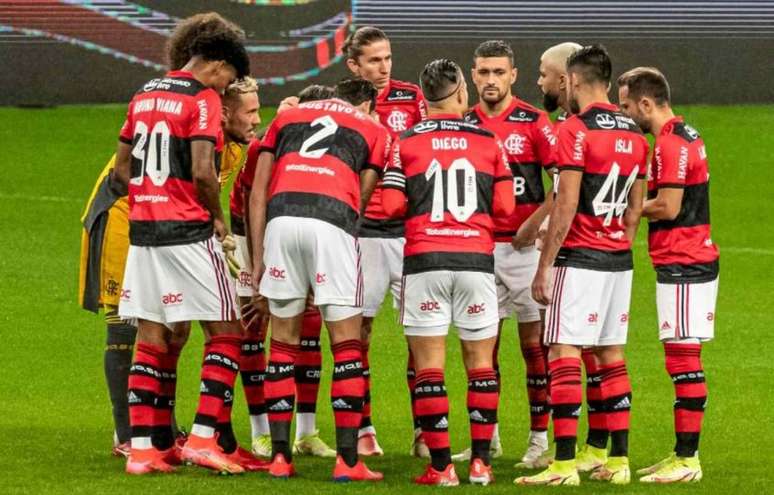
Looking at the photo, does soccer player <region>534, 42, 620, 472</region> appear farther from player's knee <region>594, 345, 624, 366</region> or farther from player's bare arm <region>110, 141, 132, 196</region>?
player's bare arm <region>110, 141, 132, 196</region>

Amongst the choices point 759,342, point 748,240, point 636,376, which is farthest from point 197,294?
point 748,240

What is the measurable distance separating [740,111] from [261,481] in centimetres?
1981

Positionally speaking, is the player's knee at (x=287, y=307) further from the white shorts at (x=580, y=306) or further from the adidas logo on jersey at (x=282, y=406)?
the white shorts at (x=580, y=306)

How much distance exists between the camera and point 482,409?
7957 millimetres

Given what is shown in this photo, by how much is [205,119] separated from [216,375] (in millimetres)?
1371

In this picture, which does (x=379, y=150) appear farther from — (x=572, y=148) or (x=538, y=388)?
(x=538, y=388)

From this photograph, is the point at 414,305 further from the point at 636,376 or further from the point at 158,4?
the point at 158,4

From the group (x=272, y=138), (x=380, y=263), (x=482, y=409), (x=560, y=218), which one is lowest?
(x=482, y=409)

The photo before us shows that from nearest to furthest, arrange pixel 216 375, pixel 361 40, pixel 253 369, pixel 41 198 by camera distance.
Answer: pixel 216 375
pixel 253 369
pixel 361 40
pixel 41 198

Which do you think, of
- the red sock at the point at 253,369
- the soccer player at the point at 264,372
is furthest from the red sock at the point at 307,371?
the red sock at the point at 253,369

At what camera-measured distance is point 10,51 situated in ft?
77.2

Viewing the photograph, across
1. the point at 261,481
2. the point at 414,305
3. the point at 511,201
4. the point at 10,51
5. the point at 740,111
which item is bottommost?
the point at 740,111

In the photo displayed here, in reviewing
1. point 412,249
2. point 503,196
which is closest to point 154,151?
point 412,249

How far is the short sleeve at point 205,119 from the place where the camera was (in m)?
7.87
